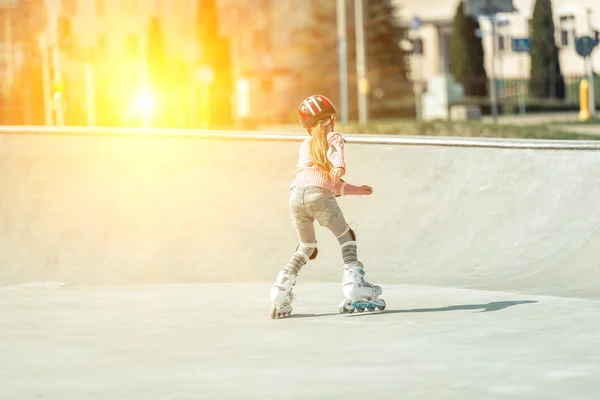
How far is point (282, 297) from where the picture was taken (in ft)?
27.4

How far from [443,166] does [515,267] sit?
195 centimetres

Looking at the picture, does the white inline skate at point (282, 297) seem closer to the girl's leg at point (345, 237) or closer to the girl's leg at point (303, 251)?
the girl's leg at point (303, 251)

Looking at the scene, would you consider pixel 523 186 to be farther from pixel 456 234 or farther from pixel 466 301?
pixel 466 301

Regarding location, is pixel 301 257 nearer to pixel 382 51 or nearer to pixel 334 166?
pixel 334 166

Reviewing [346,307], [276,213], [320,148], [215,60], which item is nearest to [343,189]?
[320,148]

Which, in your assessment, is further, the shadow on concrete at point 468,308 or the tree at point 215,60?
the tree at point 215,60

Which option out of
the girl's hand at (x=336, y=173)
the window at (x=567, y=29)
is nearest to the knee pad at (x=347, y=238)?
the girl's hand at (x=336, y=173)

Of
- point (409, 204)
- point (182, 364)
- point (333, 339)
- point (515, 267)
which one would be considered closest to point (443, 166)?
point (409, 204)

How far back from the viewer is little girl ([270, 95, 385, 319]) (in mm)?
8398

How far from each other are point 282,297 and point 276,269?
2533mm

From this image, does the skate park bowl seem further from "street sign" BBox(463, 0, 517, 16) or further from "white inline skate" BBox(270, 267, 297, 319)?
"street sign" BBox(463, 0, 517, 16)

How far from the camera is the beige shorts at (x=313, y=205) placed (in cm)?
845

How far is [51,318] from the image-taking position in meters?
8.66

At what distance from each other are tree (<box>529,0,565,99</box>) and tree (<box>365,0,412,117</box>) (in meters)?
7.13
